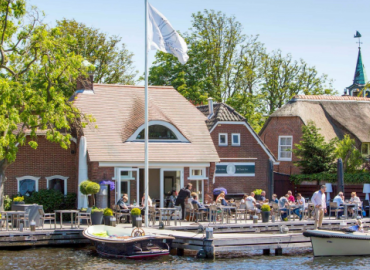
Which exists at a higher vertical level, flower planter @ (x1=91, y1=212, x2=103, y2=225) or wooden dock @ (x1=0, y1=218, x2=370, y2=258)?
flower planter @ (x1=91, y1=212, x2=103, y2=225)

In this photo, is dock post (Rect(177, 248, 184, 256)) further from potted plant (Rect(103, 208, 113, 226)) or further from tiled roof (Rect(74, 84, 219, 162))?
tiled roof (Rect(74, 84, 219, 162))

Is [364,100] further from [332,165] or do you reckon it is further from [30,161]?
[30,161]

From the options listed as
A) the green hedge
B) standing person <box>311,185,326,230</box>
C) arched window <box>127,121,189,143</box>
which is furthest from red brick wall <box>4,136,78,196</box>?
the green hedge

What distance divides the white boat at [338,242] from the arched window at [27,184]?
43.0ft

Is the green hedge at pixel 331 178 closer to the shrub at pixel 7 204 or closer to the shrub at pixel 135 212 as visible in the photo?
the shrub at pixel 135 212

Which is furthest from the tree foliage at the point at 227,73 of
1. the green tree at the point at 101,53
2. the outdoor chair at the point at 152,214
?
the outdoor chair at the point at 152,214

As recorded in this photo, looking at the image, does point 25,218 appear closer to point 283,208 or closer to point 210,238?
point 210,238

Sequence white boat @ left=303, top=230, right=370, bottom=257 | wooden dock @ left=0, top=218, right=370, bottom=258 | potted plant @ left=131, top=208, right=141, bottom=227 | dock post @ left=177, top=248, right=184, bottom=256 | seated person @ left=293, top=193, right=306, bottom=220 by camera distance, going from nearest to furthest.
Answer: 1. wooden dock @ left=0, top=218, right=370, bottom=258
2. white boat @ left=303, top=230, right=370, bottom=257
3. dock post @ left=177, top=248, right=184, bottom=256
4. potted plant @ left=131, top=208, right=141, bottom=227
5. seated person @ left=293, top=193, right=306, bottom=220

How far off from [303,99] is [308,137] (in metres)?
6.10

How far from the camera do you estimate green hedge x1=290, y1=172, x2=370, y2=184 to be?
3325cm

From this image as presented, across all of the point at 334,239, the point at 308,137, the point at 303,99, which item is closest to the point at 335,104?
the point at 303,99

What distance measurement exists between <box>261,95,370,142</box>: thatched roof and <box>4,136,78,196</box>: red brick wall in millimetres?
16030

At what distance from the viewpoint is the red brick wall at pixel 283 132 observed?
1565 inches

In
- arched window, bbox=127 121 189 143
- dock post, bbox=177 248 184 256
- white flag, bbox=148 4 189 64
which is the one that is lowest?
dock post, bbox=177 248 184 256
